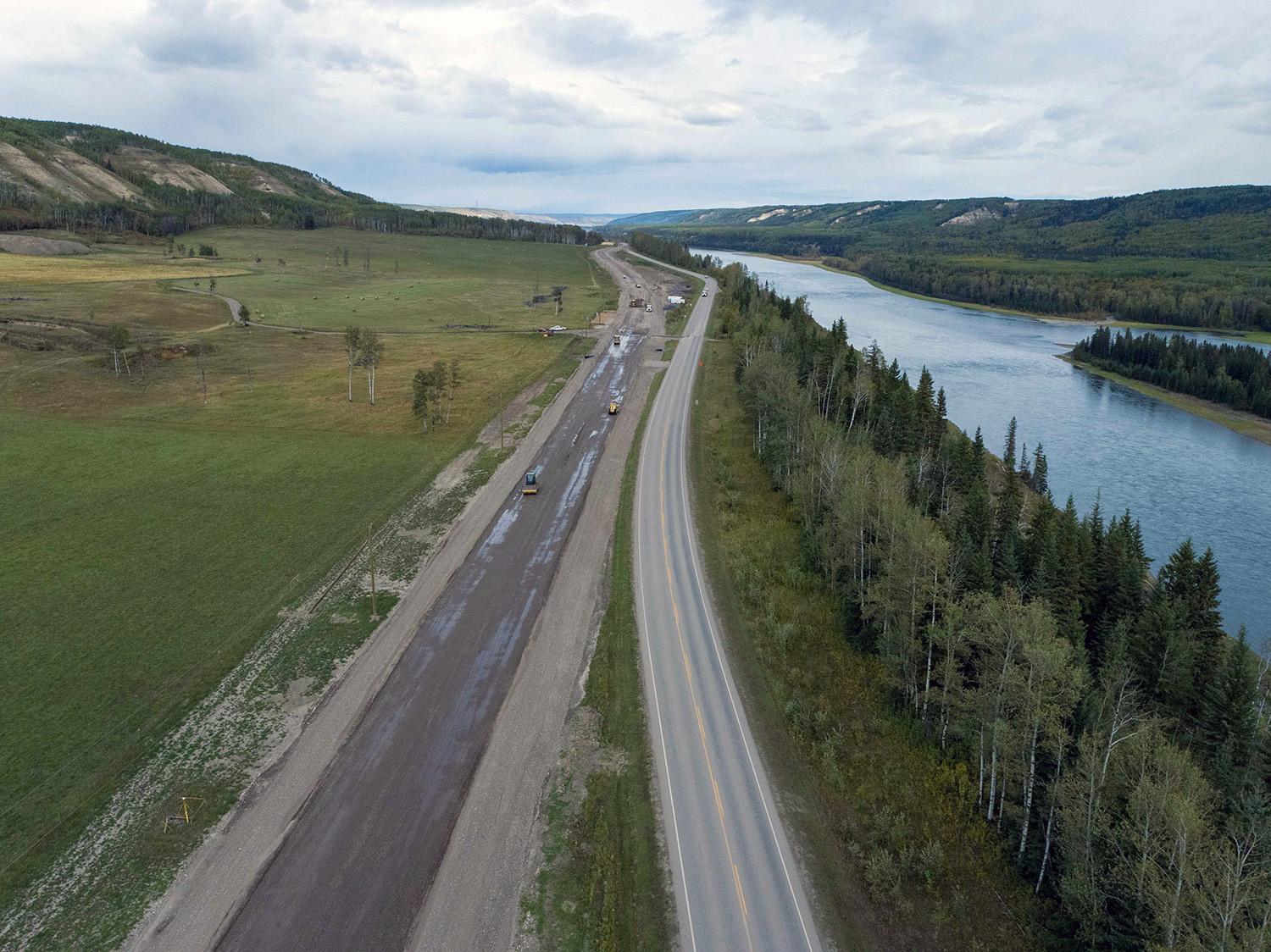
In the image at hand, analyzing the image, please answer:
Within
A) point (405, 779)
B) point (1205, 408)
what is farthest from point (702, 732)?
point (1205, 408)

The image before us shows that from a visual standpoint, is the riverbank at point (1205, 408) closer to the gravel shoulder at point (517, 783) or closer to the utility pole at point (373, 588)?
the gravel shoulder at point (517, 783)

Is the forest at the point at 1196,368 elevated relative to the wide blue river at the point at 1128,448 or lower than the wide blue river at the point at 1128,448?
elevated

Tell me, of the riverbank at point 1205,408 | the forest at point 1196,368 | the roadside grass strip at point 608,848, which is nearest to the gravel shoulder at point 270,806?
the roadside grass strip at point 608,848

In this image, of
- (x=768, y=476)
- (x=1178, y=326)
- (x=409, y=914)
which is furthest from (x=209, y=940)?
(x=1178, y=326)

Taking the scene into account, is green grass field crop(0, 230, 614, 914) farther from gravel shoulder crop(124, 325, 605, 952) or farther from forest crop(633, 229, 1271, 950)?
forest crop(633, 229, 1271, 950)

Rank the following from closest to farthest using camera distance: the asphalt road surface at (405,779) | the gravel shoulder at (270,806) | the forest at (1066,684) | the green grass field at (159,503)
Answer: the forest at (1066,684), the gravel shoulder at (270,806), the asphalt road surface at (405,779), the green grass field at (159,503)

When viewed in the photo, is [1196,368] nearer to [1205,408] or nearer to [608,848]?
[1205,408]
